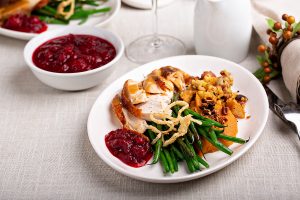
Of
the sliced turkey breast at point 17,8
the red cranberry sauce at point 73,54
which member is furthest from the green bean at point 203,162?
the sliced turkey breast at point 17,8

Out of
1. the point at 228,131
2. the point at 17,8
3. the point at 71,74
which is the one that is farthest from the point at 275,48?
the point at 17,8

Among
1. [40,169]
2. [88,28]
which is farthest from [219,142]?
[88,28]

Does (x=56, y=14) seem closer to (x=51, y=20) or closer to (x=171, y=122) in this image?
(x=51, y=20)

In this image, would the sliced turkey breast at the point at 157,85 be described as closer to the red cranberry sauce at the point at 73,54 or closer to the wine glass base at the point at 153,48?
the red cranberry sauce at the point at 73,54

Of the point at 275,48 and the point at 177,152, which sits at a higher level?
the point at 275,48

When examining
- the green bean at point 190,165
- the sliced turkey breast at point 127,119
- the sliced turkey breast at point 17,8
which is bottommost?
the sliced turkey breast at point 17,8

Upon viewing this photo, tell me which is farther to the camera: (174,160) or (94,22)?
(94,22)

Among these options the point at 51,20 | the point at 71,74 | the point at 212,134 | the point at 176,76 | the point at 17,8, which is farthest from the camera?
the point at 51,20
